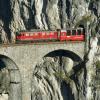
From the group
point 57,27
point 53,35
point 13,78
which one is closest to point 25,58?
point 13,78

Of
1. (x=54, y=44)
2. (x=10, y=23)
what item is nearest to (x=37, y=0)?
(x=10, y=23)

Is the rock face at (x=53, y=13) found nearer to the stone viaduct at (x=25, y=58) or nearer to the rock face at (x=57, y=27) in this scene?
the rock face at (x=57, y=27)

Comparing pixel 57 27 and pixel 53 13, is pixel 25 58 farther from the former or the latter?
pixel 53 13

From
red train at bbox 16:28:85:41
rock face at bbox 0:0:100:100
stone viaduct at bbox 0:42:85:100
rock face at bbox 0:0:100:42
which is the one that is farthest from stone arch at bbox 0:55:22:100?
rock face at bbox 0:0:100:42

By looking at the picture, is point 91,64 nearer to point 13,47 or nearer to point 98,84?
point 98,84

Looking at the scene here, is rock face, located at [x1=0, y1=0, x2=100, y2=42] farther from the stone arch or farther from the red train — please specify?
the stone arch

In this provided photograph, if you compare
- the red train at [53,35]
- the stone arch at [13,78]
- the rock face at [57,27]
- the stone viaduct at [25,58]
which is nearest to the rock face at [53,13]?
the rock face at [57,27]

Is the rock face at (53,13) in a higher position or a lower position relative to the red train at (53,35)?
higher

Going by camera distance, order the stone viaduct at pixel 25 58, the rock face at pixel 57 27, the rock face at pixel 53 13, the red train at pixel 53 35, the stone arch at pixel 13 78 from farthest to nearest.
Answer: the rock face at pixel 53 13 < the rock face at pixel 57 27 < the red train at pixel 53 35 < the stone arch at pixel 13 78 < the stone viaduct at pixel 25 58
